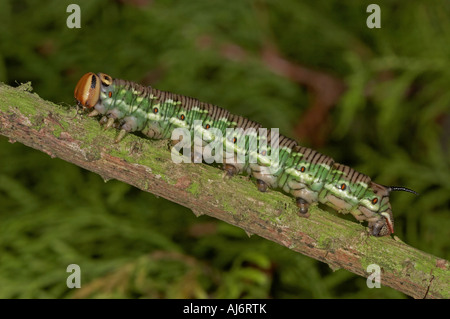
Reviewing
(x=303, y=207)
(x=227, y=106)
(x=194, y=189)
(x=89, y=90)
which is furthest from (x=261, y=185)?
(x=227, y=106)

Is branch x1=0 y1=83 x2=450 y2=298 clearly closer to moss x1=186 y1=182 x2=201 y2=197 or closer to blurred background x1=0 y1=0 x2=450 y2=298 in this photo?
moss x1=186 y1=182 x2=201 y2=197

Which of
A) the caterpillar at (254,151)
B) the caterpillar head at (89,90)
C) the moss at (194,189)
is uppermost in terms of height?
the caterpillar head at (89,90)

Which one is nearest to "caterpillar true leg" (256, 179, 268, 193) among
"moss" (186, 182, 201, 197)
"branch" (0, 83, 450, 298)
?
"branch" (0, 83, 450, 298)

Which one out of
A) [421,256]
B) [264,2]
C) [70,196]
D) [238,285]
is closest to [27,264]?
[70,196]

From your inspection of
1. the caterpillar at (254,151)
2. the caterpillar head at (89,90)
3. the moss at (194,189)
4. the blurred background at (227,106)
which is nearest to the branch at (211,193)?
the moss at (194,189)

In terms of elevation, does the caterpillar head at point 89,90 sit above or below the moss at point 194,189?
above

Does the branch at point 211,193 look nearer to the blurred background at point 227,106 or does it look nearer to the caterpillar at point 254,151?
the caterpillar at point 254,151

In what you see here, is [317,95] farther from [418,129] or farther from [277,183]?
[277,183]
